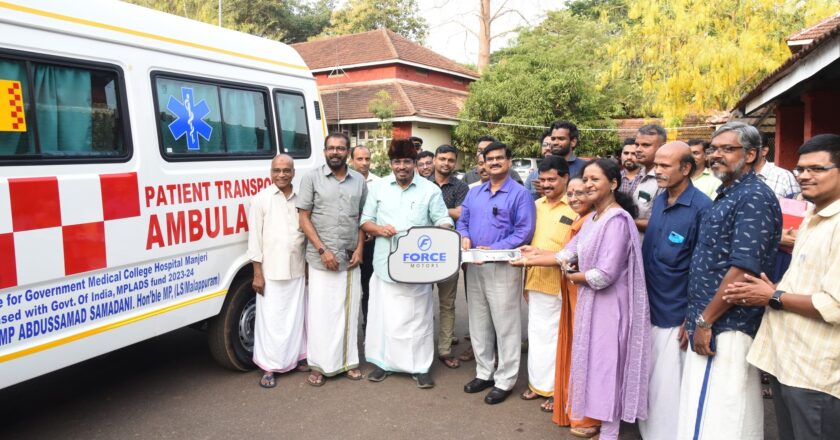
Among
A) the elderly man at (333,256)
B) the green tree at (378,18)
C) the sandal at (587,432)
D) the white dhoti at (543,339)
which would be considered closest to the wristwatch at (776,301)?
the sandal at (587,432)

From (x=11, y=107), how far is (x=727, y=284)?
351cm

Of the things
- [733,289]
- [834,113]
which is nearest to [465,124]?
[834,113]

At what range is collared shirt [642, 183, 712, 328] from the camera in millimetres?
3064

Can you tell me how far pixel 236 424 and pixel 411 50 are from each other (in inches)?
855

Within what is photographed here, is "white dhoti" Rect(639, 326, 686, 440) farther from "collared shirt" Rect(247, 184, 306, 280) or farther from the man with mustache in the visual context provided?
"collared shirt" Rect(247, 184, 306, 280)

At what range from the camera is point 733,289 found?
2.56 m

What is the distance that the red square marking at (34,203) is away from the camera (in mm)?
2830

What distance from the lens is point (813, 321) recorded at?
2.28 meters

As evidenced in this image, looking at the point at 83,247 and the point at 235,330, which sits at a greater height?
the point at 83,247

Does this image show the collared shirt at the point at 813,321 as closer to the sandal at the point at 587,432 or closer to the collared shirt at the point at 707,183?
the sandal at the point at 587,432

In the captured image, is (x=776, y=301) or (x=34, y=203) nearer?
(x=776, y=301)

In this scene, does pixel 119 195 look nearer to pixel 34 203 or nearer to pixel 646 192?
pixel 34 203

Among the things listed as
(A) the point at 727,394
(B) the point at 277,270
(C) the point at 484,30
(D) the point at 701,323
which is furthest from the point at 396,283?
(C) the point at 484,30

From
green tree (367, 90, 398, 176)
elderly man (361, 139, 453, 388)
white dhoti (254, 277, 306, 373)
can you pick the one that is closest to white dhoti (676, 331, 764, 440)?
elderly man (361, 139, 453, 388)
